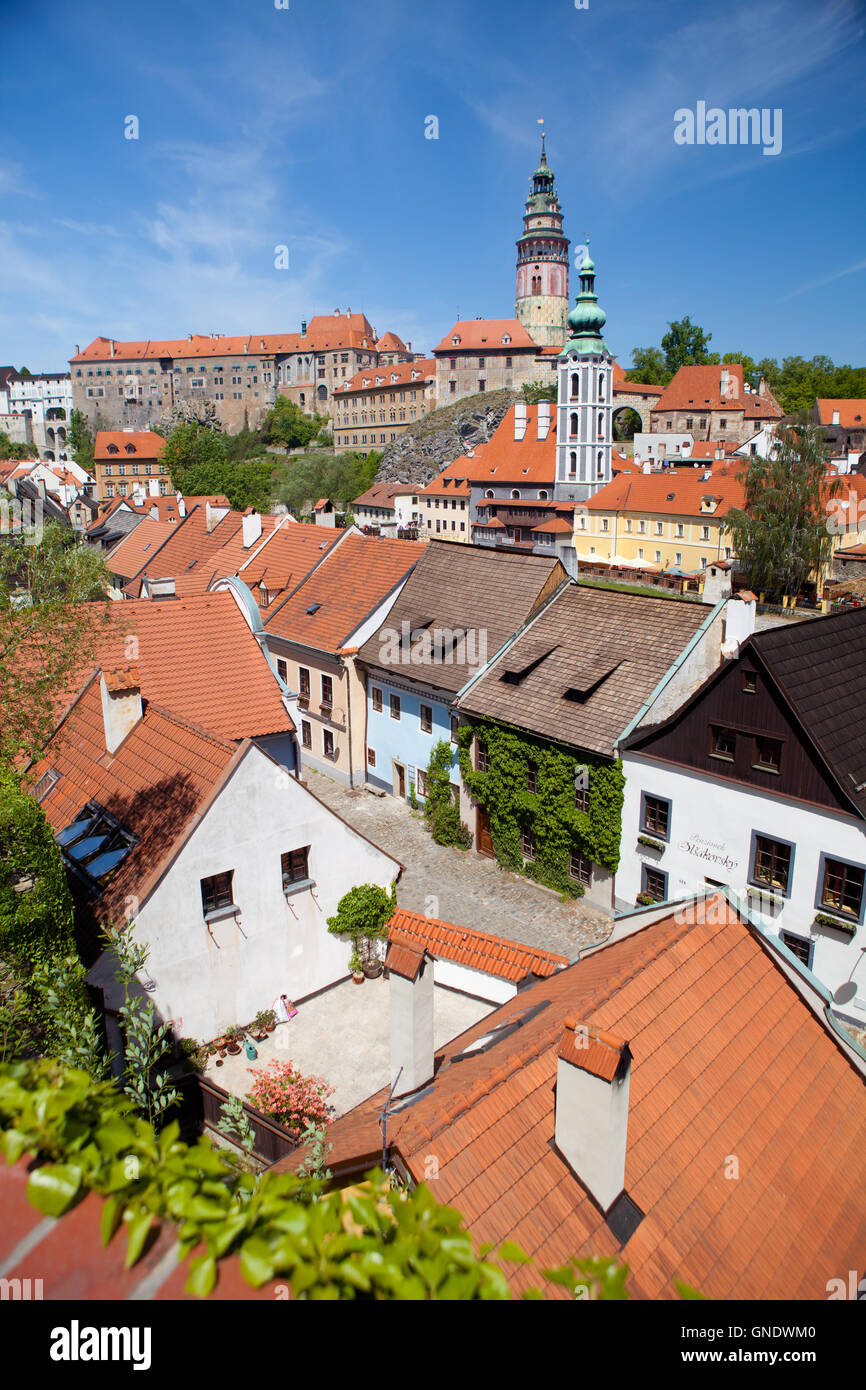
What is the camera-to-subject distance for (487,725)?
21953mm

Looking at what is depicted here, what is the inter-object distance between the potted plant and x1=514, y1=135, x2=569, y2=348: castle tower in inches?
5115

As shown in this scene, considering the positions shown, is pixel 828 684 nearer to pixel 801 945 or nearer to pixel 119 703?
pixel 801 945

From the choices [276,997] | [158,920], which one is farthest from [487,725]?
[158,920]

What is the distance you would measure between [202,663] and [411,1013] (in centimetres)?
1236

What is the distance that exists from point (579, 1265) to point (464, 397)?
124665mm

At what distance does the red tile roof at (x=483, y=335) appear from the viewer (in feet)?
386

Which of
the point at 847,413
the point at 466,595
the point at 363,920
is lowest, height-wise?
the point at 363,920

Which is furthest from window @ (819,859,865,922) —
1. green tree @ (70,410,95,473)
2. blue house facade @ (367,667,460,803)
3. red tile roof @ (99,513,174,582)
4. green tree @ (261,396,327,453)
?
green tree @ (70,410,95,473)

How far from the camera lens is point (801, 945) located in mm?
16031

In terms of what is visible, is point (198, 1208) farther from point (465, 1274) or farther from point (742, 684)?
point (742, 684)

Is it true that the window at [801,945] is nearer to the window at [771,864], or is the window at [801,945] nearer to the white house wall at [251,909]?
the window at [771,864]

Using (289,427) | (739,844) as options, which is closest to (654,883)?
(739,844)

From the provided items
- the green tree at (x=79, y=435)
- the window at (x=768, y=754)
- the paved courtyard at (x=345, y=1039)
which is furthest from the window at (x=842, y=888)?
the green tree at (x=79, y=435)

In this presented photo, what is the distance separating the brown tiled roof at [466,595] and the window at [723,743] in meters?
7.82
